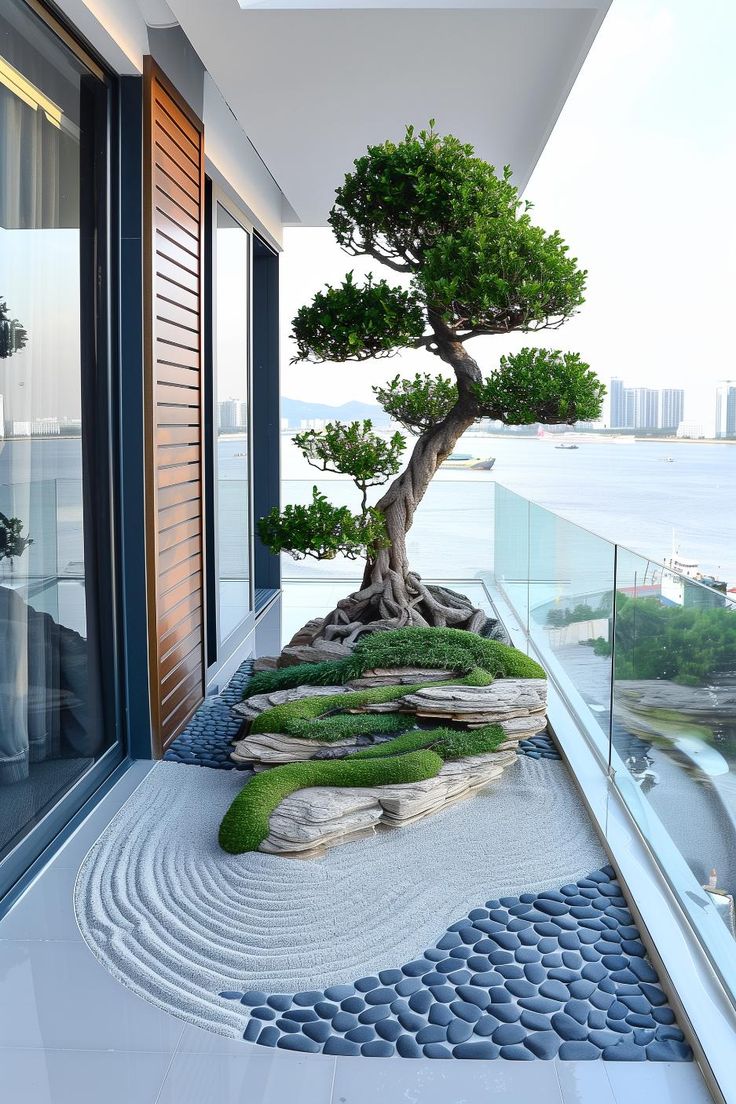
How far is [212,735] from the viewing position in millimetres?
4289

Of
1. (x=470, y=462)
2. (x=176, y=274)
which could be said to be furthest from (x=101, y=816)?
(x=470, y=462)

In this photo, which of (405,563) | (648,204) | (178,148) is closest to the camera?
(178,148)

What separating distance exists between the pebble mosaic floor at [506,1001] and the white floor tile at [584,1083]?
0.03 m

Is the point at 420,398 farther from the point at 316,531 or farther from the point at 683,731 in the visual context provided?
the point at 683,731

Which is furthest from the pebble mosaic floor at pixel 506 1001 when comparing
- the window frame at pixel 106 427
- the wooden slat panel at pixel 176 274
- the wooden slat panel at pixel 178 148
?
the wooden slat panel at pixel 178 148

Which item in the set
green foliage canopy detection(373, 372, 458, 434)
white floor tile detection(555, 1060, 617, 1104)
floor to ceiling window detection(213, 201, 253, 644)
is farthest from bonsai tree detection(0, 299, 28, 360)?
green foliage canopy detection(373, 372, 458, 434)

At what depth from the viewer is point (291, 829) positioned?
3.07 metres

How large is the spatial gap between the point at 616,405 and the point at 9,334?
2751 centimetres

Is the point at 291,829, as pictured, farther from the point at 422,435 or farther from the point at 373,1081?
the point at 422,435

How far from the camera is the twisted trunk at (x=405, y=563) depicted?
16.6 feet

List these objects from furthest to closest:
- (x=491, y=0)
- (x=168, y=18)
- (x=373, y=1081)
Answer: (x=168, y=18)
(x=491, y=0)
(x=373, y=1081)


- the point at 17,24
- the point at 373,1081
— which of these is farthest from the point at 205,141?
the point at 373,1081

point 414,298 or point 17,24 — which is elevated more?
point 17,24

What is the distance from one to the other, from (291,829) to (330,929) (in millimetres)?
491
